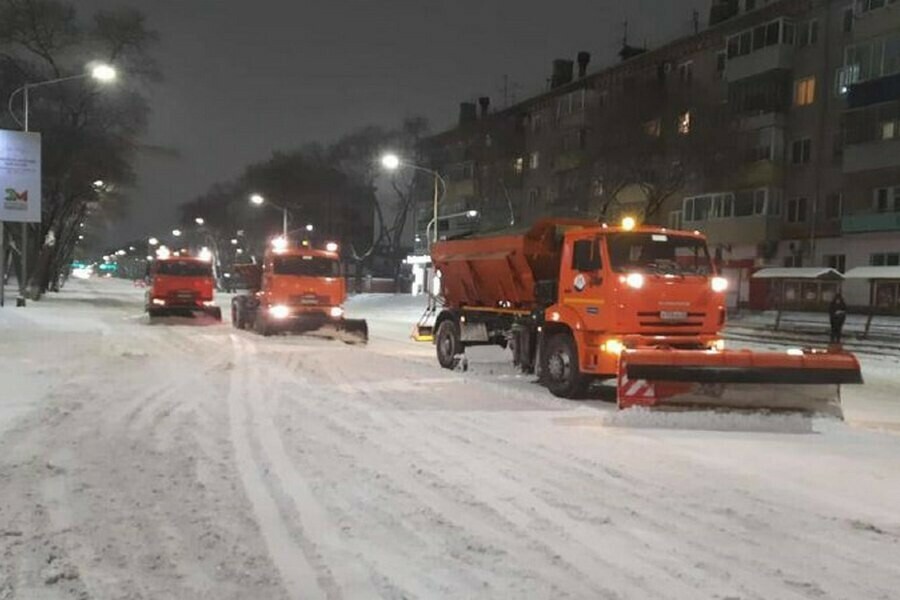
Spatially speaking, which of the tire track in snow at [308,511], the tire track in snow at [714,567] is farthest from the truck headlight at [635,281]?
the tire track in snow at [714,567]

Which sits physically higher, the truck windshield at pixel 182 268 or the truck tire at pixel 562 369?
the truck windshield at pixel 182 268

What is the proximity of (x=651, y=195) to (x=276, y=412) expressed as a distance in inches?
1300

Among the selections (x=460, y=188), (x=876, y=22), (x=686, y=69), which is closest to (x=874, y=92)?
(x=876, y=22)

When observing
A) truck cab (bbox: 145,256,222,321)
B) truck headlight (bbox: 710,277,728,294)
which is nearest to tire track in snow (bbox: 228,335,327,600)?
truck headlight (bbox: 710,277,728,294)

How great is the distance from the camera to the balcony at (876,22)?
1474 inches

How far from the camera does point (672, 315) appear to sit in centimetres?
1230

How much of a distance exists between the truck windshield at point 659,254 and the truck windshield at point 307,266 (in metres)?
13.2

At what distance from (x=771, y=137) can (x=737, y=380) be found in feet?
125

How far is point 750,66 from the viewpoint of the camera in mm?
45594

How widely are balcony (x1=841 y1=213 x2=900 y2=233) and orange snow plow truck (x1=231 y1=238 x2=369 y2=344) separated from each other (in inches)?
1040

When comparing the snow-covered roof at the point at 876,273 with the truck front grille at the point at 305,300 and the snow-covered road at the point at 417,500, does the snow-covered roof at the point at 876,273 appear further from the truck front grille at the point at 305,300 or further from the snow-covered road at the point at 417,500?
the snow-covered road at the point at 417,500

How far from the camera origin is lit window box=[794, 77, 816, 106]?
43.8 metres

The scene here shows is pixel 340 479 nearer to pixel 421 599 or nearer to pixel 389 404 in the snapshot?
pixel 421 599

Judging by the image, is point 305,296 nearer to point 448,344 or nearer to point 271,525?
point 448,344
